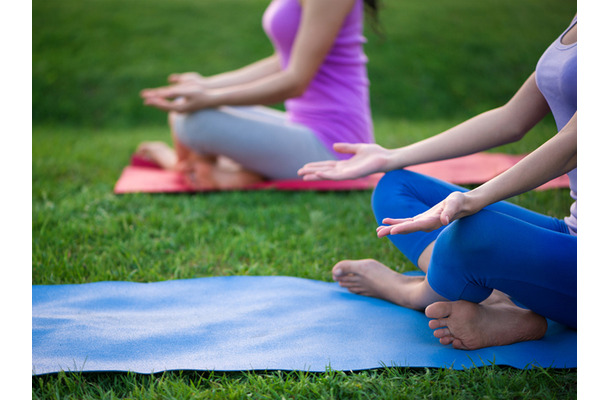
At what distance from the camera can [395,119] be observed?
5.48m

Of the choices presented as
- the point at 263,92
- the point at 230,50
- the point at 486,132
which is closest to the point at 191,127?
the point at 263,92

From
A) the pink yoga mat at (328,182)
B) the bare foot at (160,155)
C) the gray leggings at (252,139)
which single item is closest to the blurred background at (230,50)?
the pink yoga mat at (328,182)

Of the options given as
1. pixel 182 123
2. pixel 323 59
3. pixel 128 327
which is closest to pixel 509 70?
pixel 323 59

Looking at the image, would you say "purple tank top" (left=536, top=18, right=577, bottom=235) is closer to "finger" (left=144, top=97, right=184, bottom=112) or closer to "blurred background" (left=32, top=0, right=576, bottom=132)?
"finger" (left=144, top=97, right=184, bottom=112)

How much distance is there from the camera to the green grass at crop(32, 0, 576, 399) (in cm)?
132

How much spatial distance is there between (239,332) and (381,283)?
46 cm

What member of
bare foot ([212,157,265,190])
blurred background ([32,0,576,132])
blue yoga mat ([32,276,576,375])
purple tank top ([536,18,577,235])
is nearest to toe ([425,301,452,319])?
blue yoga mat ([32,276,576,375])

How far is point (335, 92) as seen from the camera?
3.03 meters

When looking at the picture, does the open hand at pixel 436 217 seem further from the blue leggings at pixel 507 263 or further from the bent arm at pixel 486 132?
the bent arm at pixel 486 132

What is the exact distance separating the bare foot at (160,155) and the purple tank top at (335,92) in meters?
0.83

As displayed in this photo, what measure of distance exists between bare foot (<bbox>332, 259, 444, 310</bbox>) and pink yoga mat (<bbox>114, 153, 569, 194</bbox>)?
1.18m

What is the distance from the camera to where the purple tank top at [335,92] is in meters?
2.96

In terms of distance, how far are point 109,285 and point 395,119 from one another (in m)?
4.05
